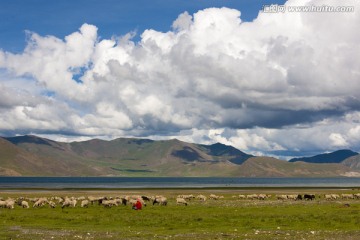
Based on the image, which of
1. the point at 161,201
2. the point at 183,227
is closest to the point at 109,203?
the point at 161,201

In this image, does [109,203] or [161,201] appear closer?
[109,203]

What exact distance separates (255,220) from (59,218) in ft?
63.4

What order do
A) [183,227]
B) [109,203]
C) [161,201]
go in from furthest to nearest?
[161,201]
[109,203]
[183,227]

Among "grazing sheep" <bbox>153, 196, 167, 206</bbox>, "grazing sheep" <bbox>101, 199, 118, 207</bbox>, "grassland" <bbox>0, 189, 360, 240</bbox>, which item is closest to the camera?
"grassland" <bbox>0, 189, 360, 240</bbox>

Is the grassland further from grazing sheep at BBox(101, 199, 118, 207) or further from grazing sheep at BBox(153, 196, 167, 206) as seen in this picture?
grazing sheep at BBox(153, 196, 167, 206)

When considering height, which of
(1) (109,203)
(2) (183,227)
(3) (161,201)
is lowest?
(2) (183,227)

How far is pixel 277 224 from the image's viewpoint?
3722cm

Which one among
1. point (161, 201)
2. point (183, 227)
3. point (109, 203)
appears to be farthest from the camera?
point (161, 201)

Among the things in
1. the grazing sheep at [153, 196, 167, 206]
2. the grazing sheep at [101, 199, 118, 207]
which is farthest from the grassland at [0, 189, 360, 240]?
the grazing sheep at [153, 196, 167, 206]

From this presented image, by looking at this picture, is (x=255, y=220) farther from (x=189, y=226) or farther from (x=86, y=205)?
(x=86, y=205)

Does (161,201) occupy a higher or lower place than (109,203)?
higher

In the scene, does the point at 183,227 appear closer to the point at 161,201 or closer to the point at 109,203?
the point at 109,203

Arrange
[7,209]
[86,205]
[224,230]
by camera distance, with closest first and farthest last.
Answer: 1. [224,230]
2. [7,209]
3. [86,205]

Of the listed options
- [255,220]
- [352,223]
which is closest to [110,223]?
[255,220]
